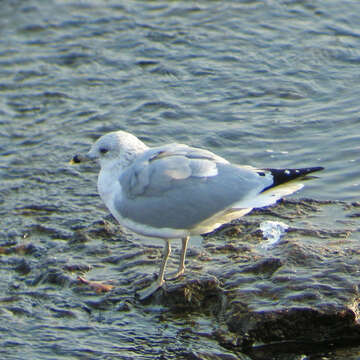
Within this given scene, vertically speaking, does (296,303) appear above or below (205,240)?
above

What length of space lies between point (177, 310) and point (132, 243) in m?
1.25

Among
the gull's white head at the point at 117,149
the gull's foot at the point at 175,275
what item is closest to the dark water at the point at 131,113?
the gull's foot at the point at 175,275

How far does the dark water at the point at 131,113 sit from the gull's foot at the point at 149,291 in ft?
0.30

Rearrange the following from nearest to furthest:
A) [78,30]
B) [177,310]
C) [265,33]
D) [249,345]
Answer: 1. [249,345]
2. [177,310]
3. [265,33]
4. [78,30]

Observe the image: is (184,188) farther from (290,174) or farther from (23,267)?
(23,267)

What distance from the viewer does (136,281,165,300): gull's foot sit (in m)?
5.83

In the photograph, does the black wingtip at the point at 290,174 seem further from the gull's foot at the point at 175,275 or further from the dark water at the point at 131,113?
the dark water at the point at 131,113

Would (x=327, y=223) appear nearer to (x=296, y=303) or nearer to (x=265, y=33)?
(x=296, y=303)

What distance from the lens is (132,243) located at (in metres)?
6.78

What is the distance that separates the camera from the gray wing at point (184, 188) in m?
5.65

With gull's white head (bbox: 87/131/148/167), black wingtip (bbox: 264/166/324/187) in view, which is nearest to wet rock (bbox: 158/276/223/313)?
black wingtip (bbox: 264/166/324/187)

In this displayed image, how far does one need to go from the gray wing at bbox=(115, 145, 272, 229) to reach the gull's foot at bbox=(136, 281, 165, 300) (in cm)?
47

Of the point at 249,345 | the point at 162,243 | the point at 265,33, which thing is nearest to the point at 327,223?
the point at 162,243

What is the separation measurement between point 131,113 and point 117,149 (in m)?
3.54
